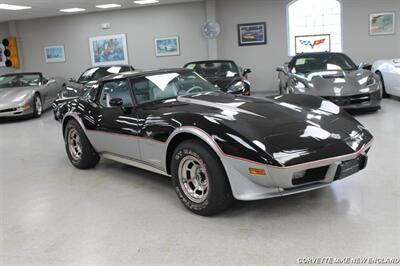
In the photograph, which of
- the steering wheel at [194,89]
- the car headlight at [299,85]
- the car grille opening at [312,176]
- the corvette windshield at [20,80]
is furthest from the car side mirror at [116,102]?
the corvette windshield at [20,80]

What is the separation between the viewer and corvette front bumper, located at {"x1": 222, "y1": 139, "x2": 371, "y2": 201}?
2.90 metres

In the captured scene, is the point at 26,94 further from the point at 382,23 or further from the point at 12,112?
the point at 382,23

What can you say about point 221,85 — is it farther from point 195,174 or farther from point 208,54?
point 208,54

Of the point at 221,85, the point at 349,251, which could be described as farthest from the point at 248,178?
the point at 221,85

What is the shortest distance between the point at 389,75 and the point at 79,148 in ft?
21.8

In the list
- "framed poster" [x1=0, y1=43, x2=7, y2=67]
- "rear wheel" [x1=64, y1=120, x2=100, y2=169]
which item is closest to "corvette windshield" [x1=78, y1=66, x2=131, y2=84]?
"rear wheel" [x1=64, y1=120, x2=100, y2=169]

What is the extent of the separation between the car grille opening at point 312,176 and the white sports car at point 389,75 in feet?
20.0

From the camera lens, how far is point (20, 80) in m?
10.5

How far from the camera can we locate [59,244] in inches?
117

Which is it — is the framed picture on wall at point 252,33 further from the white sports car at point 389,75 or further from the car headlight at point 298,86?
the car headlight at point 298,86

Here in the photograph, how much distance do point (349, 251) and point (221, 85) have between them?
18.0 ft

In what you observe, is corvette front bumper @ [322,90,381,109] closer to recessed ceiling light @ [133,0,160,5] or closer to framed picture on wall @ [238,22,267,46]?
framed picture on wall @ [238,22,267,46]

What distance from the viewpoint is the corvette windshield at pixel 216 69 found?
880 centimetres

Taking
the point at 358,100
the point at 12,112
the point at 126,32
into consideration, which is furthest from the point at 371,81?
the point at 126,32
